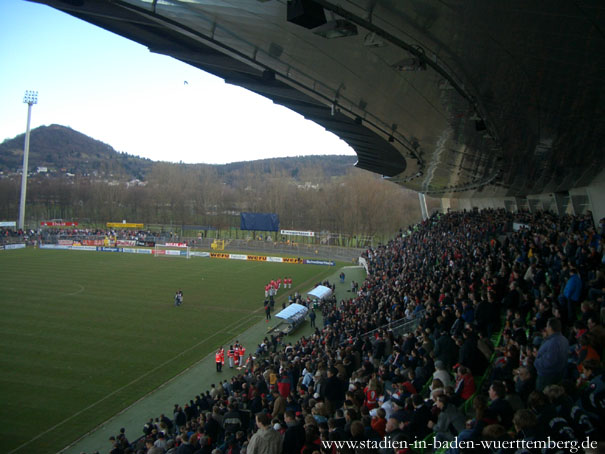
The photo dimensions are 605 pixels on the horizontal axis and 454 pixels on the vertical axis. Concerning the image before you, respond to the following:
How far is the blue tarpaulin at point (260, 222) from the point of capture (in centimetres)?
6258

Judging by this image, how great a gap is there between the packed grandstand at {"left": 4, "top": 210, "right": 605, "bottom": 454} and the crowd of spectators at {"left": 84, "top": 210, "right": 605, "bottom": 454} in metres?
0.02

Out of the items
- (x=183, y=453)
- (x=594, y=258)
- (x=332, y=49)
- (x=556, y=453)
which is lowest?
(x=183, y=453)

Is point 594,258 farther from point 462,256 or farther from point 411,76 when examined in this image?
point 462,256

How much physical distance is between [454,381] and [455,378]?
10cm

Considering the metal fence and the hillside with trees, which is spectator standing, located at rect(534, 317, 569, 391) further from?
the hillside with trees

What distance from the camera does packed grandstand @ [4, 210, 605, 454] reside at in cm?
384

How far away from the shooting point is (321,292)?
25922 millimetres

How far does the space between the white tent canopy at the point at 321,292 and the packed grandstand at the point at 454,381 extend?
38.1 feet

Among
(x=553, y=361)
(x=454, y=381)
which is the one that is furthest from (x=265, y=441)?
(x=454, y=381)

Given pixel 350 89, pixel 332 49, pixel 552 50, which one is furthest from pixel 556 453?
pixel 350 89

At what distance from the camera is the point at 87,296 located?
28.3 meters

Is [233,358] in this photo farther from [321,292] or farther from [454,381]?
[454,381]

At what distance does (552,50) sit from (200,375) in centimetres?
1515

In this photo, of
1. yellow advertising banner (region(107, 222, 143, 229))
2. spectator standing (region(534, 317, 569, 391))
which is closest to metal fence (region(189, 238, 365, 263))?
yellow advertising banner (region(107, 222, 143, 229))
